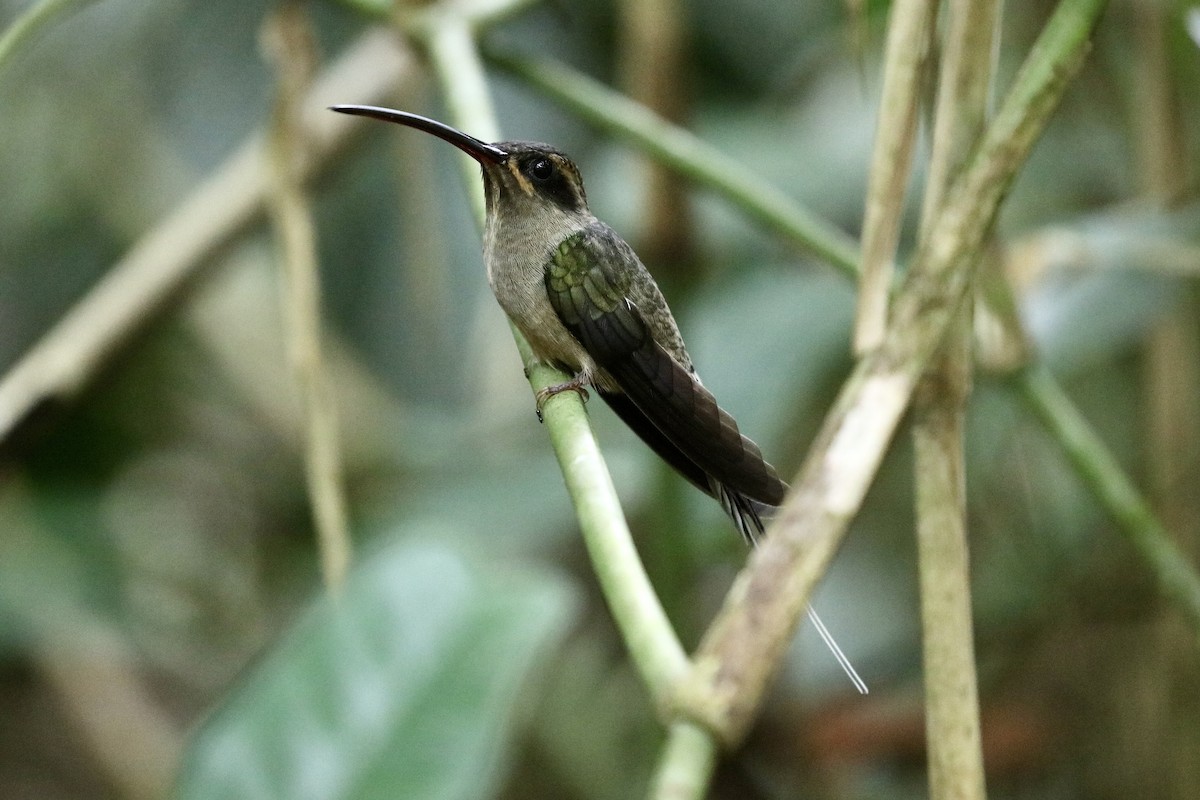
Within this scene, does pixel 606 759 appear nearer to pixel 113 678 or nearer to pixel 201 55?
pixel 113 678

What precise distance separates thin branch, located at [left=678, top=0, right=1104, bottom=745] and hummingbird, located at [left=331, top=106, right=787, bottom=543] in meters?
0.33

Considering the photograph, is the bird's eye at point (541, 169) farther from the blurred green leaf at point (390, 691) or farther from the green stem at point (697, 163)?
the blurred green leaf at point (390, 691)

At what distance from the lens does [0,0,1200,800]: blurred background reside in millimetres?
2457

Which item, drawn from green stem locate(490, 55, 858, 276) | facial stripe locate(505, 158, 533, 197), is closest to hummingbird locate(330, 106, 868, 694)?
facial stripe locate(505, 158, 533, 197)

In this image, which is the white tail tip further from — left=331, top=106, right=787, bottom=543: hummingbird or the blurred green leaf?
the blurred green leaf

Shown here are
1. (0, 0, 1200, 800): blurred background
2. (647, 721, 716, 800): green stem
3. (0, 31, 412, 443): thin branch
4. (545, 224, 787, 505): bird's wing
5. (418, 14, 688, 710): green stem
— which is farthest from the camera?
(0, 0, 1200, 800): blurred background

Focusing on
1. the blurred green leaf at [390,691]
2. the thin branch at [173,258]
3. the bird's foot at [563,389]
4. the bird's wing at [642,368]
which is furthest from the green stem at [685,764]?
the thin branch at [173,258]

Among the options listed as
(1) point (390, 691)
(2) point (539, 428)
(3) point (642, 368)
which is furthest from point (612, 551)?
(2) point (539, 428)

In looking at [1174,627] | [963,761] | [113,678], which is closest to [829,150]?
[1174,627]

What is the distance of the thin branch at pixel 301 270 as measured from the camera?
75.0 inches

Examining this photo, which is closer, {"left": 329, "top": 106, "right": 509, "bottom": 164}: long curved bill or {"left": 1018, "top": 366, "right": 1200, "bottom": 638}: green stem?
{"left": 329, "top": 106, "right": 509, "bottom": 164}: long curved bill

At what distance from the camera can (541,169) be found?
1807 mm

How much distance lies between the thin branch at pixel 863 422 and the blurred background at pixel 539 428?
1.08 meters

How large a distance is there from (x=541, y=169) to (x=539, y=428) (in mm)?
1526
